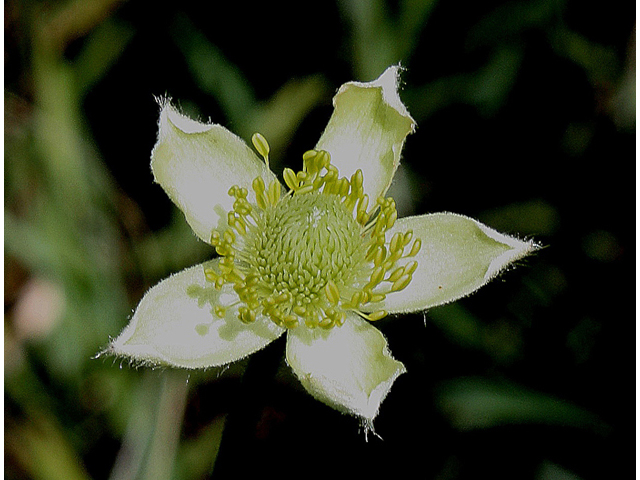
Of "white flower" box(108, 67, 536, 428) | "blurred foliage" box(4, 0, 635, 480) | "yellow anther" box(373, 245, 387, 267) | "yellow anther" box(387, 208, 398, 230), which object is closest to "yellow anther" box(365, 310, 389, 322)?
"white flower" box(108, 67, 536, 428)

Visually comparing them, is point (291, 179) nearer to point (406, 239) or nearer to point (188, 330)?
point (406, 239)

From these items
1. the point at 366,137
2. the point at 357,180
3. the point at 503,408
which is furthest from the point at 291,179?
the point at 503,408

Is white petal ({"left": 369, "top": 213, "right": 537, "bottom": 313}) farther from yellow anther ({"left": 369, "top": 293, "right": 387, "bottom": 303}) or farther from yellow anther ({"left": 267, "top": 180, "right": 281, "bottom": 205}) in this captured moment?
yellow anther ({"left": 267, "top": 180, "right": 281, "bottom": 205})

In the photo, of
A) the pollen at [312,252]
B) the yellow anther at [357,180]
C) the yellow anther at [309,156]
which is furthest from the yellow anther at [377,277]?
the yellow anther at [309,156]

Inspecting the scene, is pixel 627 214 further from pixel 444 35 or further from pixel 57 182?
pixel 57 182

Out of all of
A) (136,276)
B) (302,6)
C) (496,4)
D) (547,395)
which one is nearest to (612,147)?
(496,4)

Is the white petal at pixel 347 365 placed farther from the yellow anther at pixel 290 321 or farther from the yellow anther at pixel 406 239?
the yellow anther at pixel 406 239

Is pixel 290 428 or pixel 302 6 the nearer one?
pixel 290 428

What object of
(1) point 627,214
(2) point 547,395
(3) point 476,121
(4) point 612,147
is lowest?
(2) point 547,395
